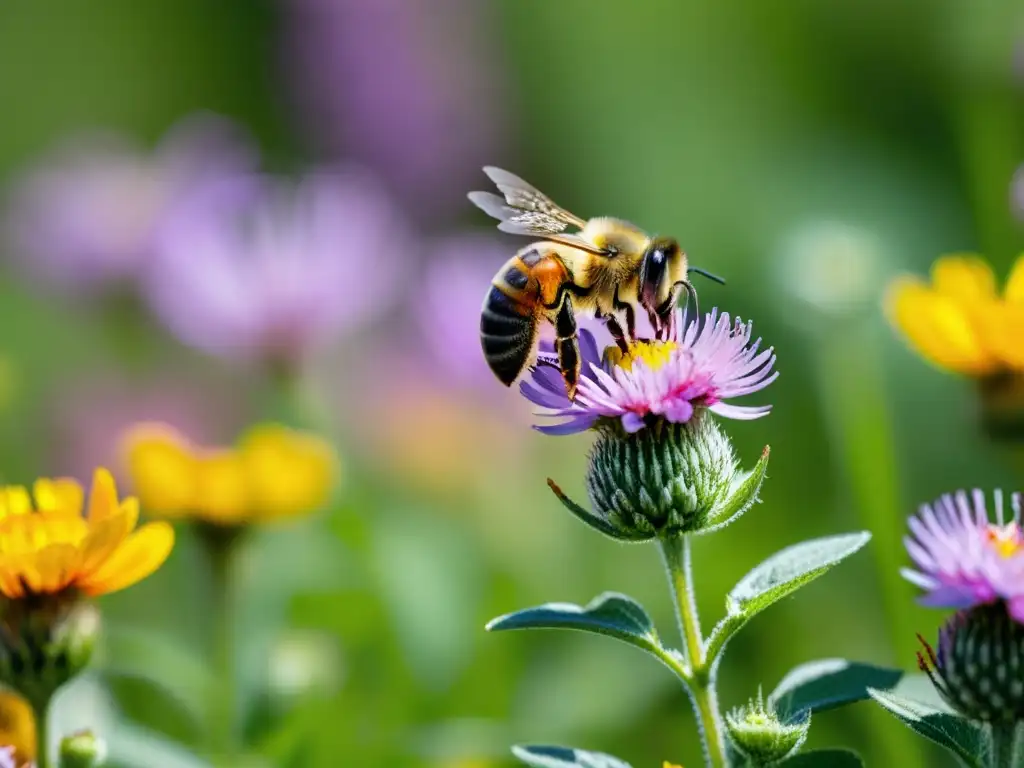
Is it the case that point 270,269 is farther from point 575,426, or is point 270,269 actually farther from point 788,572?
point 788,572

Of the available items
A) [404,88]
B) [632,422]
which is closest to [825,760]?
[632,422]

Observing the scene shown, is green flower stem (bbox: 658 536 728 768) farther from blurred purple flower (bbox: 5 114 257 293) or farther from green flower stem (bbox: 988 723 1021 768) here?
blurred purple flower (bbox: 5 114 257 293)

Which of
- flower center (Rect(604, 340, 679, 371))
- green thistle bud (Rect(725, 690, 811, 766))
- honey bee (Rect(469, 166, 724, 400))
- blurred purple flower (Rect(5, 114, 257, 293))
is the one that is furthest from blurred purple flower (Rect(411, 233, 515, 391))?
green thistle bud (Rect(725, 690, 811, 766))

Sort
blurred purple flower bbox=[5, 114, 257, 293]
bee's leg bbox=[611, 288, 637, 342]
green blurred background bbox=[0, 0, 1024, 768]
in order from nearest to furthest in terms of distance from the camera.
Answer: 1. bee's leg bbox=[611, 288, 637, 342]
2. green blurred background bbox=[0, 0, 1024, 768]
3. blurred purple flower bbox=[5, 114, 257, 293]

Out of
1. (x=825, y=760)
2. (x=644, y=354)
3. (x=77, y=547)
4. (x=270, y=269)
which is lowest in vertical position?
(x=825, y=760)

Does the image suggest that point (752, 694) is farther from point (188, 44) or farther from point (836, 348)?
point (188, 44)

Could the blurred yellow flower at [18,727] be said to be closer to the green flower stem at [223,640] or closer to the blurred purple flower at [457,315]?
the green flower stem at [223,640]

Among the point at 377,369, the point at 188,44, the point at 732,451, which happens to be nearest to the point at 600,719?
the point at 732,451
